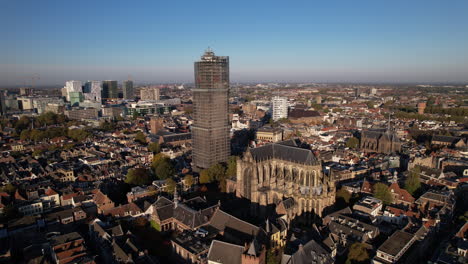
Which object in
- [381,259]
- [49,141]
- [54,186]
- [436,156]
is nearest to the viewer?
[381,259]

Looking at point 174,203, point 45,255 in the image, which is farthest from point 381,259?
point 45,255

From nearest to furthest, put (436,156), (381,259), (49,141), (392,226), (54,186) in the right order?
(381,259) < (392,226) < (54,186) < (436,156) < (49,141)

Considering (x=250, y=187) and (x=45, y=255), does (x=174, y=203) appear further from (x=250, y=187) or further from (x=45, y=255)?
(x=45, y=255)

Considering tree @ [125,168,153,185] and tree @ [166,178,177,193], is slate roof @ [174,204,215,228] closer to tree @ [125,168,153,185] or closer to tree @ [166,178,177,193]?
tree @ [166,178,177,193]

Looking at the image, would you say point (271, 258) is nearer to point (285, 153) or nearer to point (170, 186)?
point (285, 153)

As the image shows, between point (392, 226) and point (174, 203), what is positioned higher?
point (174, 203)

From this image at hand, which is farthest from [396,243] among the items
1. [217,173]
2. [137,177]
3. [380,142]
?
[380,142]

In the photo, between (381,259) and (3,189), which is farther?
(3,189)
